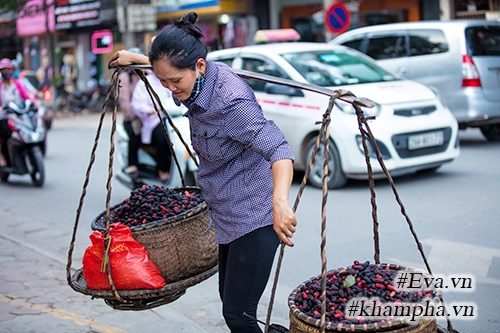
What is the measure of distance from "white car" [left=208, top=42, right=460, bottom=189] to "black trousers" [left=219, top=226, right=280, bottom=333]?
438cm

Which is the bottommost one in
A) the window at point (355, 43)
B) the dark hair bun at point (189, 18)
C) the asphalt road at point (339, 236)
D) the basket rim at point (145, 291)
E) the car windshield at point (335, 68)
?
the asphalt road at point (339, 236)

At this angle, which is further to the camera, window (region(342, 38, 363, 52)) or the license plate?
window (region(342, 38, 363, 52))

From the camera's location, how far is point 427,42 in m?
10.1

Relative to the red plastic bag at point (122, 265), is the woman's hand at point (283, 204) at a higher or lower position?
higher

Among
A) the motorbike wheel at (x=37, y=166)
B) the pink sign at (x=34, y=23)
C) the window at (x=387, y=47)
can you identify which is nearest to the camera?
the motorbike wheel at (x=37, y=166)

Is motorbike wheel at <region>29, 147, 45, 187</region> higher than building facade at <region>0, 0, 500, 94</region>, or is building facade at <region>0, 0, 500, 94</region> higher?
building facade at <region>0, 0, 500, 94</region>

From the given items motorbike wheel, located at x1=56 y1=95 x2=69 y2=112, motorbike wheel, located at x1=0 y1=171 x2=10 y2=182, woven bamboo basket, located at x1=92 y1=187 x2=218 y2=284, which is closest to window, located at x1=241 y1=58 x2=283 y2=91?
motorbike wheel, located at x1=0 y1=171 x2=10 y2=182

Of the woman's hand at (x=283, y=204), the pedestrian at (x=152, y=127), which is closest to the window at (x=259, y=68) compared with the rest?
the pedestrian at (x=152, y=127)

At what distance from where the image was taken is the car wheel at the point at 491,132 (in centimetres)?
1033

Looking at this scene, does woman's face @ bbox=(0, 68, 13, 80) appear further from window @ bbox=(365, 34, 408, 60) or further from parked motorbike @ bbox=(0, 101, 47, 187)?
window @ bbox=(365, 34, 408, 60)

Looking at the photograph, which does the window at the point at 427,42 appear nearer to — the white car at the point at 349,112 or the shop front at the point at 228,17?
the white car at the point at 349,112

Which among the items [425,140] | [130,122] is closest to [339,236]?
[425,140]

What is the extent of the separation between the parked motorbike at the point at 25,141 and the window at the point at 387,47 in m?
5.27

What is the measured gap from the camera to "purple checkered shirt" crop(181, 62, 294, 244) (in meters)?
2.63
